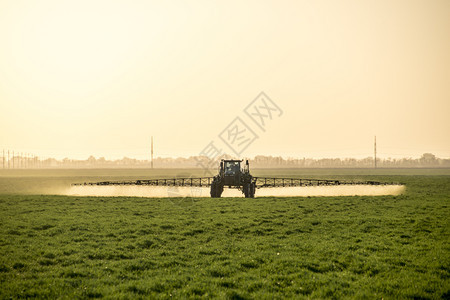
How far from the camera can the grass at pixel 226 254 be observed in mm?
10242

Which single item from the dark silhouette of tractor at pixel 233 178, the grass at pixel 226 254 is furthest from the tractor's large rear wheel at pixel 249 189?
the grass at pixel 226 254

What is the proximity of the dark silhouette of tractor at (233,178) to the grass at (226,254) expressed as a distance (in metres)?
15.3

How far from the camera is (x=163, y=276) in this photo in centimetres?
1140

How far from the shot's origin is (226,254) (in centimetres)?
1416

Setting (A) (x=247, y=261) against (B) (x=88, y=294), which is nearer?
(B) (x=88, y=294)

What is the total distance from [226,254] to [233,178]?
→ 26.7 metres

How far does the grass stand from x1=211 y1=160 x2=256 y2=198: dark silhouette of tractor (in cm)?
1527

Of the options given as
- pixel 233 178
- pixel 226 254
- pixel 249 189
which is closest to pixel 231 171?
pixel 233 178

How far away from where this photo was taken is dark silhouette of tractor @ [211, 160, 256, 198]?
1586 inches

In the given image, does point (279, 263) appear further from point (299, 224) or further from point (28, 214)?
point (28, 214)

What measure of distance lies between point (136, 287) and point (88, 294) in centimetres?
128

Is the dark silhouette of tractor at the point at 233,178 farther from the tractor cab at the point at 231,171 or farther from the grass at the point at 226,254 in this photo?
the grass at the point at 226,254

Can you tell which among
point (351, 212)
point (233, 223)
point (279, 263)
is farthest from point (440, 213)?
point (279, 263)

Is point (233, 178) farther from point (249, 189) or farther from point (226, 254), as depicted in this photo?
point (226, 254)
